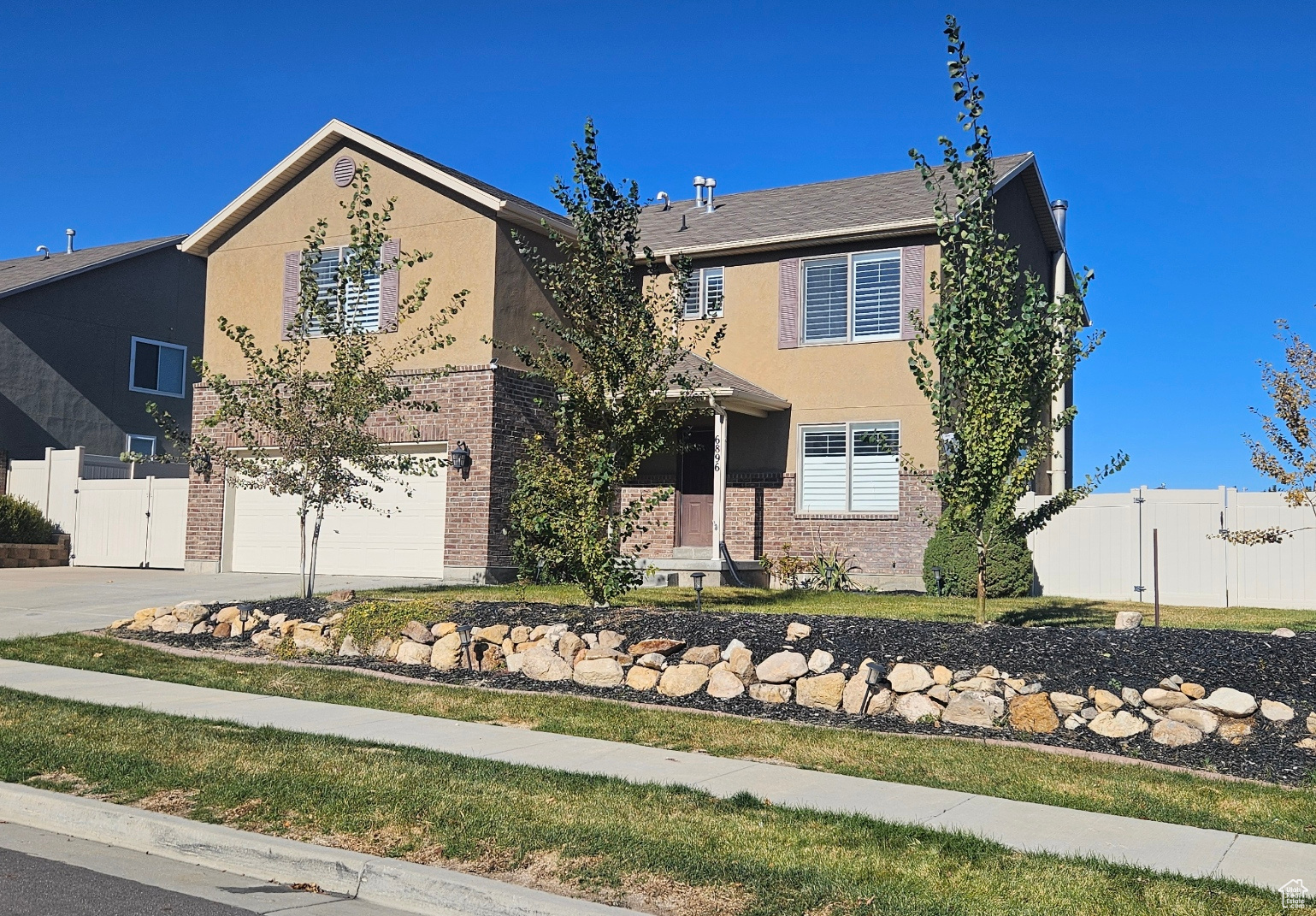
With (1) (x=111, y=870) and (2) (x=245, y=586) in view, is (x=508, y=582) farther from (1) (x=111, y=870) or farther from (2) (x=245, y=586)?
(1) (x=111, y=870)

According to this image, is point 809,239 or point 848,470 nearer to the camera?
point 848,470

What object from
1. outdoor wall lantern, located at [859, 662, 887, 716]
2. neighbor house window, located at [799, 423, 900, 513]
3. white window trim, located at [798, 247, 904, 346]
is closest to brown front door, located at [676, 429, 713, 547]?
neighbor house window, located at [799, 423, 900, 513]

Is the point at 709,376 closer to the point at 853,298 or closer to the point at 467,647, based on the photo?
the point at 853,298

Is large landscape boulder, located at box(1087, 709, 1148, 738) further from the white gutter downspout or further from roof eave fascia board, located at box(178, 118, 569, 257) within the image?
roof eave fascia board, located at box(178, 118, 569, 257)

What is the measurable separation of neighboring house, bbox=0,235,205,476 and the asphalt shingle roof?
14127mm

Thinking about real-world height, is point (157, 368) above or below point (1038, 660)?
above

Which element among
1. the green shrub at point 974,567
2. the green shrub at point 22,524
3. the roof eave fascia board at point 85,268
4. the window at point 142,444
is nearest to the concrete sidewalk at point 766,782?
the green shrub at point 974,567

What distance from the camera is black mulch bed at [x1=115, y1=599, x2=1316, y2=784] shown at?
349 inches

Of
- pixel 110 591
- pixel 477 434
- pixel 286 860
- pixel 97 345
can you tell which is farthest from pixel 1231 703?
pixel 97 345

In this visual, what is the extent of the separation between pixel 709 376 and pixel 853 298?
285 centimetres

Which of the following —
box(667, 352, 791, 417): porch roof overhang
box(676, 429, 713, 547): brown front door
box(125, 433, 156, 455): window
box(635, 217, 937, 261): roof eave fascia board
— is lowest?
box(676, 429, 713, 547): brown front door

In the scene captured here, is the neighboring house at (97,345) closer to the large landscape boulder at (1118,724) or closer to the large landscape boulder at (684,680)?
the large landscape boulder at (684,680)

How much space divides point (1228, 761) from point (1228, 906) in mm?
3593

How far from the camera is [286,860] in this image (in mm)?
6098
